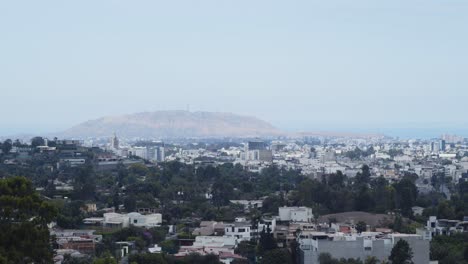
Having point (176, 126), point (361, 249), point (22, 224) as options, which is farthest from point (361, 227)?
point (176, 126)

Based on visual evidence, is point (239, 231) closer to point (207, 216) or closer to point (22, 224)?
point (207, 216)

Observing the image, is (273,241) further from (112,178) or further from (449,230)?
(112,178)

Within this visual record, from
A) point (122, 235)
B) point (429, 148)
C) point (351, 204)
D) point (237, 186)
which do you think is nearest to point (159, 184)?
point (237, 186)

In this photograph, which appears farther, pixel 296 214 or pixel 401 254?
pixel 296 214

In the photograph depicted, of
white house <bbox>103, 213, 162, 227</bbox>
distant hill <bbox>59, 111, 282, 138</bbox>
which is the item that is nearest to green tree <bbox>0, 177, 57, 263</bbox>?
white house <bbox>103, 213, 162, 227</bbox>

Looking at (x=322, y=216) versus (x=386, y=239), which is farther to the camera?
(x=322, y=216)

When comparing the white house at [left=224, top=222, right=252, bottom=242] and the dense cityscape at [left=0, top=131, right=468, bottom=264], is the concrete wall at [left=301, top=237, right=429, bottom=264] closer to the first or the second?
the dense cityscape at [left=0, top=131, right=468, bottom=264]

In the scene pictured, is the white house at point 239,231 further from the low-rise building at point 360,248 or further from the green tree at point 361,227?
the low-rise building at point 360,248
